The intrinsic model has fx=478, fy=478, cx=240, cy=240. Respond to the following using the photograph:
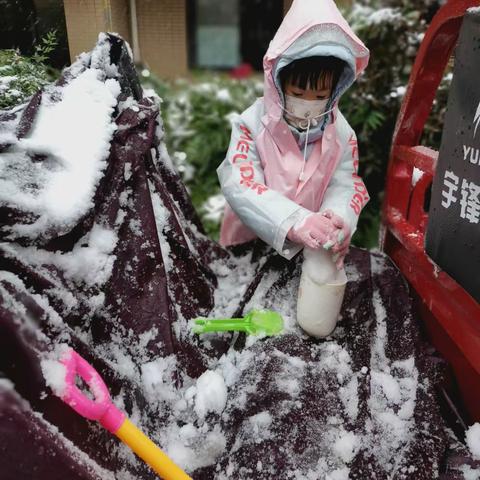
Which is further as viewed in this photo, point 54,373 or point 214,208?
point 214,208

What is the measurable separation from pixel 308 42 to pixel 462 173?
1.98 feet

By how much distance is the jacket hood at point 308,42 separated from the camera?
1469 mm

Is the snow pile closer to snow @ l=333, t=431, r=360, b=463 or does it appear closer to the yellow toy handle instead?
the yellow toy handle

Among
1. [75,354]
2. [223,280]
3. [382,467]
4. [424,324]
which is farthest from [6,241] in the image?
[424,324]

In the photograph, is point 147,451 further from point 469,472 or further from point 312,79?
point 312,79

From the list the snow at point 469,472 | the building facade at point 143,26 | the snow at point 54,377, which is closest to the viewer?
the snow at point 54,377

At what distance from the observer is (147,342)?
1.39 meters

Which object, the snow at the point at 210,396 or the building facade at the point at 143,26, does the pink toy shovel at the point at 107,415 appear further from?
the building facade at the point at 143,26

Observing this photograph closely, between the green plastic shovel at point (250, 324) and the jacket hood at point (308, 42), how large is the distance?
2.15ft

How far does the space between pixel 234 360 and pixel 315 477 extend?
1.35ft

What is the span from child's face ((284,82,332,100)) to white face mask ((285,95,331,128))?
12 mm

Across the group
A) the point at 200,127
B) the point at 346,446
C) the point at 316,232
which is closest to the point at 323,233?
the point at 316,232

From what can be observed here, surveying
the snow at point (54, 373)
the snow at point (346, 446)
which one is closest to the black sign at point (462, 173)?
the snow at point (346, 446)

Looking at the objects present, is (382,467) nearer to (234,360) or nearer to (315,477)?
(315,477)
